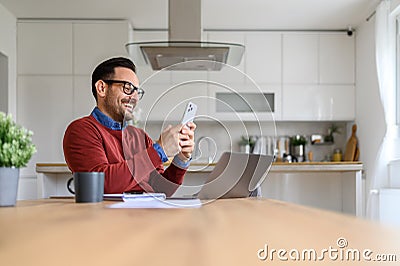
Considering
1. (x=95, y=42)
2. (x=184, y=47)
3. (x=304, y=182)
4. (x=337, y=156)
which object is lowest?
(x=304, y=182)

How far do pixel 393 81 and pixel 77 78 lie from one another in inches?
120

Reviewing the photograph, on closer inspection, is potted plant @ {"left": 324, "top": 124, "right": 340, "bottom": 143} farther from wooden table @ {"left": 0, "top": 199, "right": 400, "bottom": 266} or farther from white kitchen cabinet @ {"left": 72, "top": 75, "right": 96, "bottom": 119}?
wooden table @ {"left": 0, "top": 199, "right": 400, "bottom": 266}

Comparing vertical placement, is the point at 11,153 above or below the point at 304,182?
above

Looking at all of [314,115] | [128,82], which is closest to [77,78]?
[314,115]

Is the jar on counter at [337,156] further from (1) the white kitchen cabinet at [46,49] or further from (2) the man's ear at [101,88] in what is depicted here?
(2) the man's ear at [101,88]

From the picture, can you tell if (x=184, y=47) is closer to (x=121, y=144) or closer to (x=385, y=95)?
(x=121, y=144)

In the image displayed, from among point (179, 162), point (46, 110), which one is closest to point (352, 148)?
point (46, 110)

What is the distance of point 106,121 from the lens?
7.22ft

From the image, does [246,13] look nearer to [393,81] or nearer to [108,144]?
[393,81]

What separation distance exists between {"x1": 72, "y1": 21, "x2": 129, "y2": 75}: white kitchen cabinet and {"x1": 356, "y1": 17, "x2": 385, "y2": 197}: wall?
2396 mm

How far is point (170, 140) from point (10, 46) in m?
4.35

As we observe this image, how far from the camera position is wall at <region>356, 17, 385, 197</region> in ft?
18.0

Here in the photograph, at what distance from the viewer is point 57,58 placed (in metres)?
5.93

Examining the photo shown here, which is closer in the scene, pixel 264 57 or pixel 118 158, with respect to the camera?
pixel 118 158
